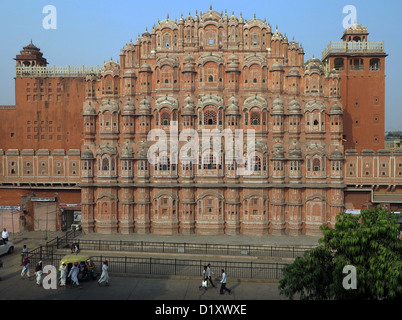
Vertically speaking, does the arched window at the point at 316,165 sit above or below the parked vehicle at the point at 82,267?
above

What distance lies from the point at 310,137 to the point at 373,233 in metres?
24.9

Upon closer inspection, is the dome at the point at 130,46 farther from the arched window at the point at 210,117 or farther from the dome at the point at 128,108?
the arched window at the point at 210,117

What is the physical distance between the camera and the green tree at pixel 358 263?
16359mm

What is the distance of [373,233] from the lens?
17203 mm

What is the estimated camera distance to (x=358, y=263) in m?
17.5

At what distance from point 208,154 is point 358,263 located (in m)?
24.7

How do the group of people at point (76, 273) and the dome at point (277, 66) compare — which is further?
the dome at point (277, 66)

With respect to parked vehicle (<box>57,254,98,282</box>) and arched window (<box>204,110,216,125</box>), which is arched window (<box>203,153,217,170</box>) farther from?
parked vehicle (<box>57,254,98,282</box>)

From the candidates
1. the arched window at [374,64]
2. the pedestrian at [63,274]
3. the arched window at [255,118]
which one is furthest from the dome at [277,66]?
the pedestrian at [63,274]

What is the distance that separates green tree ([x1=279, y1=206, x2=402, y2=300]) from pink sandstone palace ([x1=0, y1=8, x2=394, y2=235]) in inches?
842

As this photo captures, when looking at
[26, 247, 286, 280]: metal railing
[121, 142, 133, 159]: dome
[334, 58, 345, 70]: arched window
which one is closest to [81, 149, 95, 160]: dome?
[121, 142, 133, 159]: dome

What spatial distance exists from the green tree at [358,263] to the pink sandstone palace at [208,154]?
21398mm

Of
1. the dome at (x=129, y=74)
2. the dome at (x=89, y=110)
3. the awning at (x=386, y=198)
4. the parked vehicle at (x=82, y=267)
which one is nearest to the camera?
the parked vehicle at (x=82, y=267)
